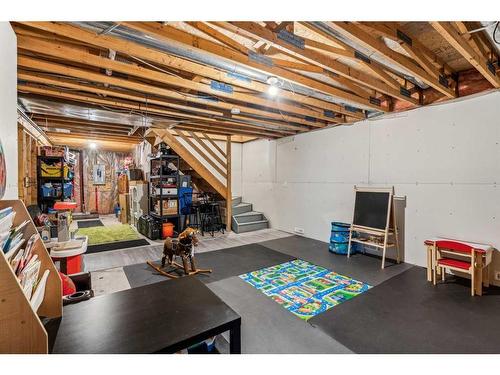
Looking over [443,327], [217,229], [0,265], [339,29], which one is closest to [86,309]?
[0,265]

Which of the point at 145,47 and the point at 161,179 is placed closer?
the point at 145,47

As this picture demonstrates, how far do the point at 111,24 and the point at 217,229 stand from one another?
5087mm

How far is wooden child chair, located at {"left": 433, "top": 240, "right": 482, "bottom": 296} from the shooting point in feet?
8.98

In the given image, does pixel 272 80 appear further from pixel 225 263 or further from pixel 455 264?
pixel 455 264

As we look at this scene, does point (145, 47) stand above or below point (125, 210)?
above

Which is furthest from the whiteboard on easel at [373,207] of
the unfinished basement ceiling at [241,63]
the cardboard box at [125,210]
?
the cardboard box at [125,210]

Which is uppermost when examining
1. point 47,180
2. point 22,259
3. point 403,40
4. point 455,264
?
point 403,40

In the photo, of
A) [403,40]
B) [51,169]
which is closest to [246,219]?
[51,169]

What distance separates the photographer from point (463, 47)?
2.01m

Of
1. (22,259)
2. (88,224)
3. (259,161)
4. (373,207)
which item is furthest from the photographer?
(88,224)

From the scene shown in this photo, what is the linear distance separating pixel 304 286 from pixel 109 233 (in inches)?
205

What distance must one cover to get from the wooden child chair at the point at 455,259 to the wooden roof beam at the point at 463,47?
198cm

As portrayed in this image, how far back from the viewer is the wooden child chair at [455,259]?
2736mm

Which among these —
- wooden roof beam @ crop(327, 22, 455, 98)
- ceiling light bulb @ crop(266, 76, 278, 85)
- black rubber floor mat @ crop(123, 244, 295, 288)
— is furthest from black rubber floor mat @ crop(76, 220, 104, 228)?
wooden roof beam @ crop(327, 22, 455, 98)
